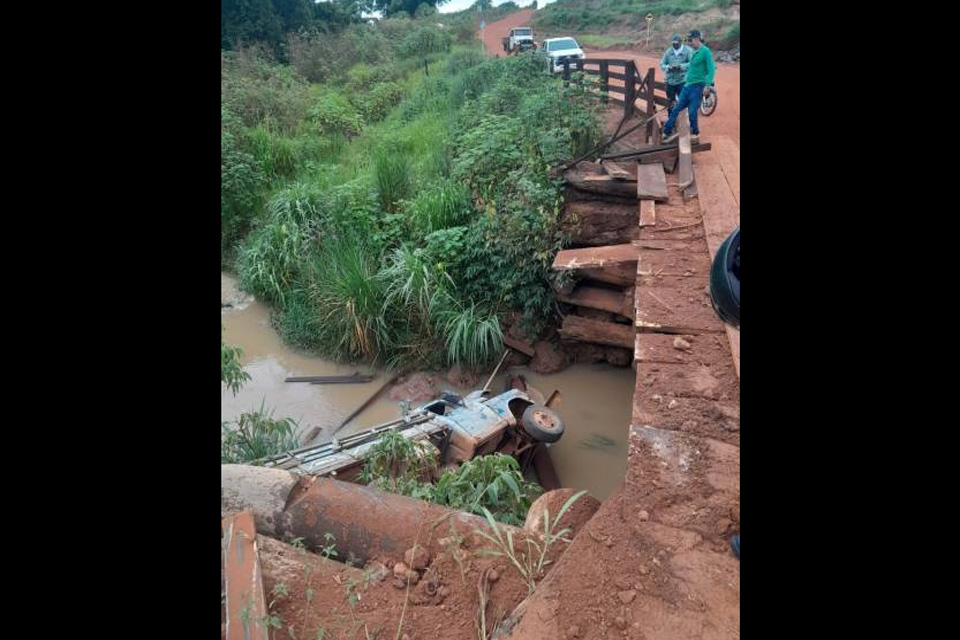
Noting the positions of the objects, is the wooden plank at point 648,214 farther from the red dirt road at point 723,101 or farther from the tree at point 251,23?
the tree at point 251,23

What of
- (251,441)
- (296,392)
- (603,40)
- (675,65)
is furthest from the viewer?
(603,40)

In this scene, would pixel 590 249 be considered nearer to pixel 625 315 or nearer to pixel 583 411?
pixel 625 315

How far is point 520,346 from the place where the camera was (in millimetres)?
7422

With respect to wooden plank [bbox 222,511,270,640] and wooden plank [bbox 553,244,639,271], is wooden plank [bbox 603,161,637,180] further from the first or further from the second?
wooden plank [bbox 222,511,270,640]

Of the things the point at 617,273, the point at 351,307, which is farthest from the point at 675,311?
the point at 351,307

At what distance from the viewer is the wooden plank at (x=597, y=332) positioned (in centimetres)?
672

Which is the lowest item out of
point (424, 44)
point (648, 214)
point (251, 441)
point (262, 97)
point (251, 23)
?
point (251, 441)

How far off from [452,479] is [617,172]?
441 cm

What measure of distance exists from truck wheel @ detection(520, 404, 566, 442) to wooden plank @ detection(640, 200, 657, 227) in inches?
75.8

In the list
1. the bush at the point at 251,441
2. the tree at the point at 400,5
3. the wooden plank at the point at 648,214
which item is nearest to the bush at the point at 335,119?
the wooden plank at the point at 648,214

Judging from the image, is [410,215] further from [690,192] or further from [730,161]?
[730,161]

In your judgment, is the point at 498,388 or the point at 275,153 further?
the point at 275,153

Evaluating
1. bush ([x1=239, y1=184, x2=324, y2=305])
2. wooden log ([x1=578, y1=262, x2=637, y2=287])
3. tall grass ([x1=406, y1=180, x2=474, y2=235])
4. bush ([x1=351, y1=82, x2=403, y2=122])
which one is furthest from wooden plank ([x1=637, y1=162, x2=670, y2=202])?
bush ([x1=351, y1=82, x2=403, y2=122])
